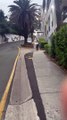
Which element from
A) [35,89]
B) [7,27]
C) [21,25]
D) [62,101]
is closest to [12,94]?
[35,89]

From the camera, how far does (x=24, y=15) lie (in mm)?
70812

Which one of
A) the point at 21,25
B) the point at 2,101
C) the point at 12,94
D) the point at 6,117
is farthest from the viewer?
the point at 21,25

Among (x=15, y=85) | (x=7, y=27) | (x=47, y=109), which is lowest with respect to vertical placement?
(x=7, y=27)

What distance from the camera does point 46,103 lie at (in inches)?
355

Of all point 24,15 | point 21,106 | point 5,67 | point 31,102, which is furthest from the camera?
point 24,15

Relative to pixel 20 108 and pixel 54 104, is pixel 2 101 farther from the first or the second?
A: pixel 54 104

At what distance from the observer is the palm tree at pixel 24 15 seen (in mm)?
70562

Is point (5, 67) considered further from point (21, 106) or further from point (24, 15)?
point (24, 15)

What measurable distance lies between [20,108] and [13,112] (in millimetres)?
575

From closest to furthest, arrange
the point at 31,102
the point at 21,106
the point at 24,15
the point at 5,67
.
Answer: the point at 21,106 < the point at 31,102 < the point at 5,67 < the point at 24,15

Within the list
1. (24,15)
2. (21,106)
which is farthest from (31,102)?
(24,15)

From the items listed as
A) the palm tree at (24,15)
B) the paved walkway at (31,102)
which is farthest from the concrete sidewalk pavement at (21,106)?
the palm tree at (24,15)

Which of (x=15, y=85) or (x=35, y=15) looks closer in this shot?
(x=15, y=85)

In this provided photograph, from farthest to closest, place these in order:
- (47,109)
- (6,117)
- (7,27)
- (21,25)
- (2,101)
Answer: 1. (7,27)
2. (21,25)
3. (2,101)
4. (47,109)
5. (6,117)
